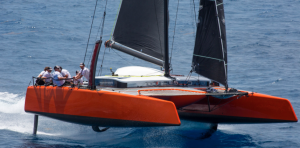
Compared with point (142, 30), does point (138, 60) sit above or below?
below

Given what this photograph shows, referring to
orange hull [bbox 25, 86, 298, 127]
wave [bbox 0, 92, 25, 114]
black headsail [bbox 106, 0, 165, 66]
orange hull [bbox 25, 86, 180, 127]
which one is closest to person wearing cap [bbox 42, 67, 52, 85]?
orange hull [bbox 25, 86, 298, 127]

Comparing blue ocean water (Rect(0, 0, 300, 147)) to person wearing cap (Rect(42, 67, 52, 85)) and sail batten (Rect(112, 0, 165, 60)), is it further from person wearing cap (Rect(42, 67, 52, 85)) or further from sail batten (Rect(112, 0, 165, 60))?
person wearing cap (Rect(42, 67, 52, 85))

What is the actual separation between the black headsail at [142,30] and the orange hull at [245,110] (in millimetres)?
1649

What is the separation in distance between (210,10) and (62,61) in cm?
1236

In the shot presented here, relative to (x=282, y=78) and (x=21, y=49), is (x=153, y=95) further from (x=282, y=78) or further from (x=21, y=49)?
(x=21, y=49)

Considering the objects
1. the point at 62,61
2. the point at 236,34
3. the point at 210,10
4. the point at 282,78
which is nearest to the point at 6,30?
the point at 62,61

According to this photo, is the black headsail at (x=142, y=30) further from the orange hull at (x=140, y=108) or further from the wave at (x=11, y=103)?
the wave at (x=11, y=103)

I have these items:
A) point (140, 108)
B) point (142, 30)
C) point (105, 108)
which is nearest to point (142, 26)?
point (142, 30)

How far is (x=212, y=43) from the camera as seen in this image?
823cm

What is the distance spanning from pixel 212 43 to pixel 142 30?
8.01ft

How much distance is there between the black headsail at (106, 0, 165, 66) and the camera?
9.88 meters

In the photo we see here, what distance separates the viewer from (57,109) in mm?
8602

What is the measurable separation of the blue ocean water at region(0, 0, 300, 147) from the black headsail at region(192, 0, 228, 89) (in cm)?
189

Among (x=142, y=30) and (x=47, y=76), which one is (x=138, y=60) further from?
(x=47, y=76)
